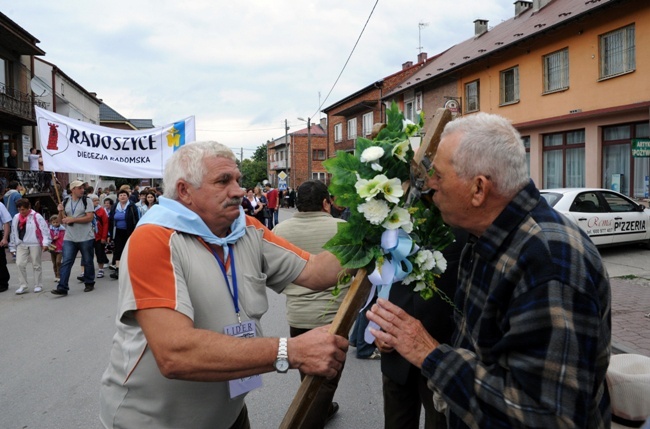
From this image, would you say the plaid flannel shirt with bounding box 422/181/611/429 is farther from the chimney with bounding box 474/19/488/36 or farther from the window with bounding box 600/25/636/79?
the chimney with bounding box 474/19/488/36

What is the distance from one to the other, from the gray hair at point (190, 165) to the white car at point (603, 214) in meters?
10.2

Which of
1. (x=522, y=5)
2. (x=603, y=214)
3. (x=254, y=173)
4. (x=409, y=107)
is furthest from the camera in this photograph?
(x=254, y=173)

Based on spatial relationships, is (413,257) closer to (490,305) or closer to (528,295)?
(490,305)

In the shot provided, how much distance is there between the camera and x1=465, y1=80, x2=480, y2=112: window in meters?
23.9

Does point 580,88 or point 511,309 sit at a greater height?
point 580,88

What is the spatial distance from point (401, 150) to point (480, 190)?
0.35m

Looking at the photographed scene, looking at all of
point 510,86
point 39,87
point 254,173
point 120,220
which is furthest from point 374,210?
point 254,173

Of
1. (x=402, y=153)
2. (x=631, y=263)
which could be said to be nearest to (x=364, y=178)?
(x=402, y=153)

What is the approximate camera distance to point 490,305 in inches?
65.1

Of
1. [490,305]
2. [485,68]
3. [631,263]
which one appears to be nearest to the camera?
[490,305]

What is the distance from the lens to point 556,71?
19109 millimetres

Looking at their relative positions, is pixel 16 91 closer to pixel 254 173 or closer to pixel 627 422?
pixel 627 422

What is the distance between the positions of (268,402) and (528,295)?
137 inches

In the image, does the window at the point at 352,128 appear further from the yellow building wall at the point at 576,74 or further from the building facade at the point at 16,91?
the building facade at the point at 16,91
